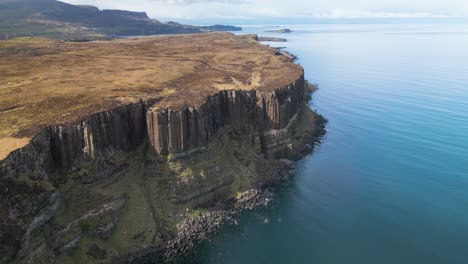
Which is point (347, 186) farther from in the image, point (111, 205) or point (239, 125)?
point (111, 205)

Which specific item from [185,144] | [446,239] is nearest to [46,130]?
[185,144]

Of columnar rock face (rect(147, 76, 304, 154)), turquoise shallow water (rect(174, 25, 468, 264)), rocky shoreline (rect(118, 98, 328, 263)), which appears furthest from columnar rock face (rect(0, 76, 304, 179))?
turquoise shallow water (rect(174, 25, 468, 264))

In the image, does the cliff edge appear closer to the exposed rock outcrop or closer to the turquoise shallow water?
the exposed rock outcrop

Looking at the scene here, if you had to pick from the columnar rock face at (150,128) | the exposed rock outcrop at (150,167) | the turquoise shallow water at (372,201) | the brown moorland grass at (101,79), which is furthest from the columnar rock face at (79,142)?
the turquoise shallow water at (372,201)

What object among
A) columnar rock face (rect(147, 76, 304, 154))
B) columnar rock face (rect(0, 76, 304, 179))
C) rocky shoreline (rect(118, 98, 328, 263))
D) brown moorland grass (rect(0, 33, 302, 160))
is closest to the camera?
columnar rock face (rect(0, 76, 304, 179))

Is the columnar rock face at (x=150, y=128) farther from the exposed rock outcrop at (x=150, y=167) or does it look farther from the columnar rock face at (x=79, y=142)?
the exposed rock outcrop at (x=150, y=167)

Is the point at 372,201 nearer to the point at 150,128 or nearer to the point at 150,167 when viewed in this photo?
the point at 150,167
